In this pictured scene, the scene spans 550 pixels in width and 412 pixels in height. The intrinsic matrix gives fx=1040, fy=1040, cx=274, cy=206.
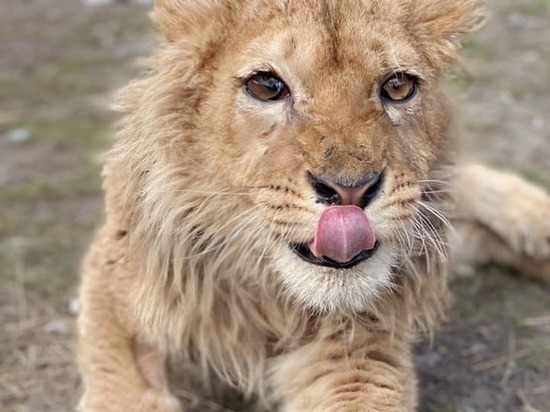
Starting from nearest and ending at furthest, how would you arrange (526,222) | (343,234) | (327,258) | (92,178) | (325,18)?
(343,234)
(327,258)
(325,18)
(526,222)
(92,178)

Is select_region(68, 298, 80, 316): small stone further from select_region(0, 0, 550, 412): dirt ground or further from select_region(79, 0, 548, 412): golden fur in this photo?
select_region(79, 0, 548, 412): golden fur

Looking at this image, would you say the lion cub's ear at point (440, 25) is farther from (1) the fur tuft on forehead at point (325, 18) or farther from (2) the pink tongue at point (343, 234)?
(2) the pink tongue at point (343, 234)

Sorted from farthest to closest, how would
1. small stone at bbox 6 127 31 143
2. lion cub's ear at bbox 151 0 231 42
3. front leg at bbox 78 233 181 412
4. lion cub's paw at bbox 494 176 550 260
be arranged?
1. small stone at bbox 6 127 31 143
2. lion cub's paw at bbox 494 176 550 260
3. front leg at bbox 78 233 181 412
4. lion cub's ear at bbox 151 0 231 42

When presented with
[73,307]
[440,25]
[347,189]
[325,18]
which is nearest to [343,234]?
[347,189]

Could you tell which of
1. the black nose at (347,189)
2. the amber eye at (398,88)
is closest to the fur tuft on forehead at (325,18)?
the amber eye at (398,88)

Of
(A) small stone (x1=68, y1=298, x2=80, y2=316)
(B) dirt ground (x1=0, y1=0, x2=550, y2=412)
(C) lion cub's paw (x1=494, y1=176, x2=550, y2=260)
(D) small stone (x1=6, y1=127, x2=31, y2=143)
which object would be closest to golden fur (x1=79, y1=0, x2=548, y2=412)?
(B) dirt ground (x1=0, y1=0, x2=550, y2=412)

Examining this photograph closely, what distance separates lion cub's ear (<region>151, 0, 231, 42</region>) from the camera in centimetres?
283

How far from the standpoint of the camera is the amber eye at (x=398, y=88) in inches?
108

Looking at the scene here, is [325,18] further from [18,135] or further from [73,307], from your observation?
[18,135]

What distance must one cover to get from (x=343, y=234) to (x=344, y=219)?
0.04m

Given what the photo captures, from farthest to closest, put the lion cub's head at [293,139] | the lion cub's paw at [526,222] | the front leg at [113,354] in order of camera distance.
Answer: the lion cub's paw at [526,222] → the front leg at [113,354] → the lion cub's head at [293,139]

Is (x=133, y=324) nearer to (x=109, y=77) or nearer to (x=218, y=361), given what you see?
(x=218, y=361)

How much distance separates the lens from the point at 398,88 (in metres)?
2.78

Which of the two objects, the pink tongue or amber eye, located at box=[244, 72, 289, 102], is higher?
amber eye, located at box=[244, 72, 289, 102]
